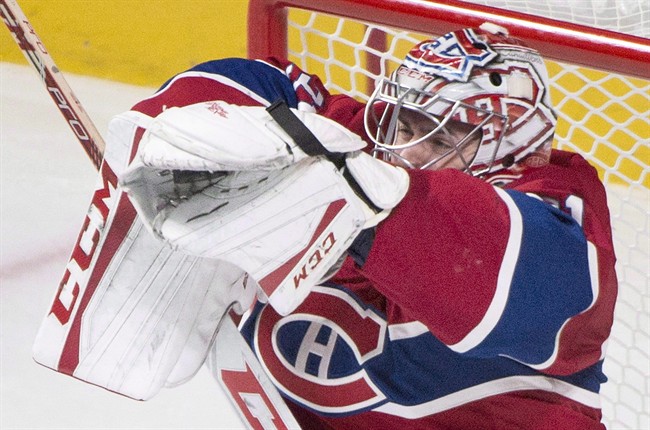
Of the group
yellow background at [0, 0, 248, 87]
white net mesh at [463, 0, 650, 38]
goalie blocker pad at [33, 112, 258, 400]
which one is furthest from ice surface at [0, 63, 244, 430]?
white net mesh at [463, 0, 650, 38]

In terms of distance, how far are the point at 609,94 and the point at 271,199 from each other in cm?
102

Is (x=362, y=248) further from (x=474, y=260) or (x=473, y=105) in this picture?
(x=473, y=105)

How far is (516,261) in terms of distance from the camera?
3.21ft

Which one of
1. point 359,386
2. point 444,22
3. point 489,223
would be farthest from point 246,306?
point 444,22

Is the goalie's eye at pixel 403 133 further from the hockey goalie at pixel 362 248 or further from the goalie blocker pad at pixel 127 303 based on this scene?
the goalie blocker pad at pixel 127 303

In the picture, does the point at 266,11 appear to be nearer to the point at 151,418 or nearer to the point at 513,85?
the point at 513,85

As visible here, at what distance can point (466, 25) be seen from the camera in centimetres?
165

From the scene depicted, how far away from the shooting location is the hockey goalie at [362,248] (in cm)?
94

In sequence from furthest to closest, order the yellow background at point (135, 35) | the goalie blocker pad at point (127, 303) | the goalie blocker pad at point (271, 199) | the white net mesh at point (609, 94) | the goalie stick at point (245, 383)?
the yellow background at point (135, 35) < the white net mesh at point (609, 94) < the goalie stick at point (245, 383) < the goalie blocker pad at point (127, 303) < the goalie blocker pad at point (271, 199)

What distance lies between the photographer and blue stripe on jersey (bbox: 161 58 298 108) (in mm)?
1419

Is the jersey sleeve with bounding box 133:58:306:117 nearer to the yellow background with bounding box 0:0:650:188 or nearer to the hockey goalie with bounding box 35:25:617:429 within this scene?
the hockey goalie with bounding box 35:25:617:429

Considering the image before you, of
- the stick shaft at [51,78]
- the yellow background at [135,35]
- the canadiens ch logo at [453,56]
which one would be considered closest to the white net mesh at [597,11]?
the canadiens ch logo at [453,56]

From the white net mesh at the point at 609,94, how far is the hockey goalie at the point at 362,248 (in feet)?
0.99

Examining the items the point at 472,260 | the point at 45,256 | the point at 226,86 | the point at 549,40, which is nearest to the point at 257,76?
the point at 226,86
